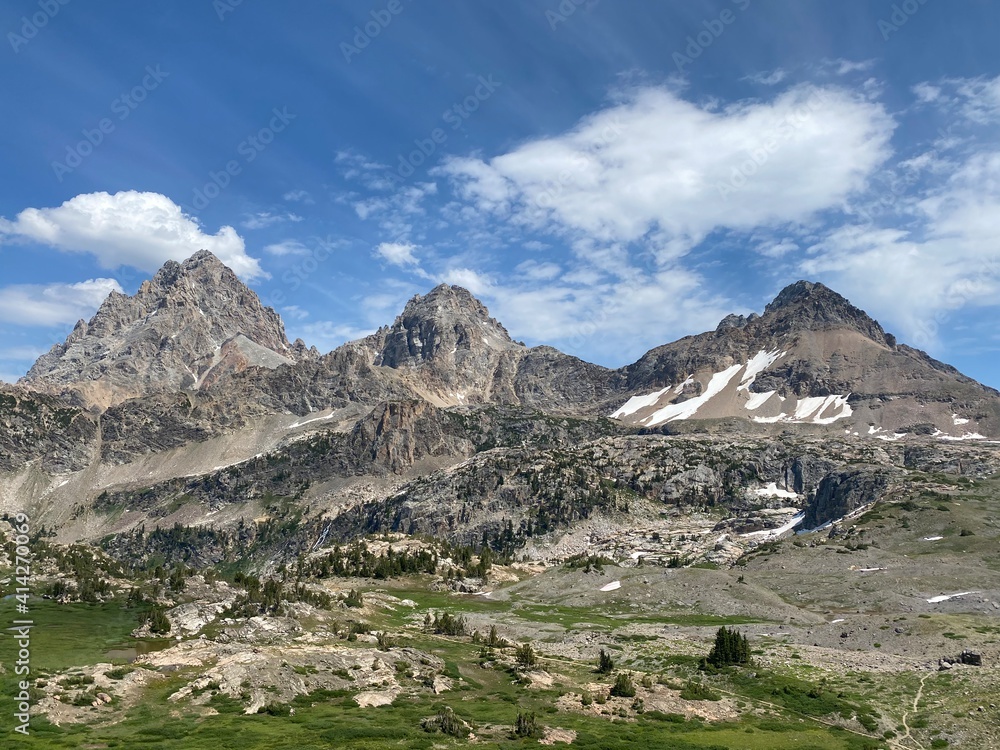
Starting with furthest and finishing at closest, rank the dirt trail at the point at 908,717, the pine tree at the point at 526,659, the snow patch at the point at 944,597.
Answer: the snow patch at the point at 944,597
the pine tree at the point at 526,659
the dirt trail at the point at 908,717

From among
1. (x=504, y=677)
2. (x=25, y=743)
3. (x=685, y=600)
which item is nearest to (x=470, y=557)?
(x=685, y=600)

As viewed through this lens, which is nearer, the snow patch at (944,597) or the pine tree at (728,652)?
the pine tree at (728,652)

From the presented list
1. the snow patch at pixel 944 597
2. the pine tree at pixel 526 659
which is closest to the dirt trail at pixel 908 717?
the pine tree at pixel 526 659

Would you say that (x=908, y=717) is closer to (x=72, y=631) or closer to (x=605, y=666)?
(x=605, y=666)

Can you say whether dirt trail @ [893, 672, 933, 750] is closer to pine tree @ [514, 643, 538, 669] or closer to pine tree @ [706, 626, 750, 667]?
pine tree @ [706, 626, 750, 667]

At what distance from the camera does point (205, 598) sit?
7619 cm

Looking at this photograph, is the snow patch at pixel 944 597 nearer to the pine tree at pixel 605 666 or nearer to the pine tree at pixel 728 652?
the pine tree at pixel 728 652

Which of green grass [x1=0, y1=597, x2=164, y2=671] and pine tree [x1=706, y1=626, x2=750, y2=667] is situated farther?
pine tree [x1=706, y1=626, x2=750, y2=667]

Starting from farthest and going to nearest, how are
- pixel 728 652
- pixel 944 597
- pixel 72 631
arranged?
1. pixel 944 597
2. pixel 72 631
3. pixel 728 652

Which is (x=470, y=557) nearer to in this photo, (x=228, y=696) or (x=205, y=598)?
(x=205, y=598)

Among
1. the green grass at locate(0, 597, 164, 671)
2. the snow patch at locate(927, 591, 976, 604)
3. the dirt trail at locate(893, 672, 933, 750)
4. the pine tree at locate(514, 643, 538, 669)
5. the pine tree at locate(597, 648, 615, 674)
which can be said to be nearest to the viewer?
the dirt trail at locate(893, 672, 933, 750)

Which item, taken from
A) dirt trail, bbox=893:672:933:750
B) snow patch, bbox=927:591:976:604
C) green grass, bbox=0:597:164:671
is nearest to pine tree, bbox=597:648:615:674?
dirt trail, bbox=893:672:933:750

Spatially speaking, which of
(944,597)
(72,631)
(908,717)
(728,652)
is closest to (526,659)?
(728,652)

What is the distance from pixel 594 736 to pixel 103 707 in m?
29.3
